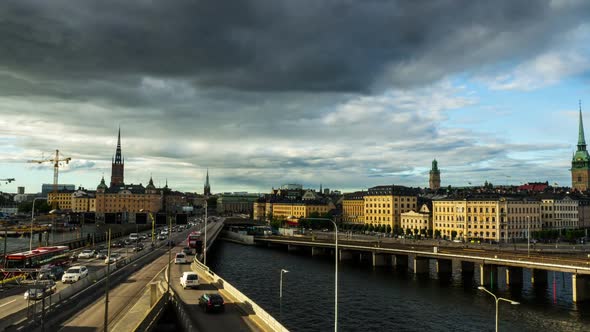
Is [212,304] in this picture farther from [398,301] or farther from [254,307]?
[398,301]

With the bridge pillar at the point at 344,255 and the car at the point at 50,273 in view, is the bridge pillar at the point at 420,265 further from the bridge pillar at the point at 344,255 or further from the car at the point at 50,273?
the car at the point at 50,273

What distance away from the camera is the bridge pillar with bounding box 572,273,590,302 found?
73688mm

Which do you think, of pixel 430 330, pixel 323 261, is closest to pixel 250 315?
pixel 430 330

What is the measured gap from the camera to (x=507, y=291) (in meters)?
83.7

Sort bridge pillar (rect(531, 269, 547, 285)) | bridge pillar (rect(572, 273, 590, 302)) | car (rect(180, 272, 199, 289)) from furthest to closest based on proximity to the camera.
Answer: bridge pillar (rect(531, 269, 547, 285)) → bridge pillar (rect(572, 273, 590, 302)) → car (rect(180, 272, 199, 289))

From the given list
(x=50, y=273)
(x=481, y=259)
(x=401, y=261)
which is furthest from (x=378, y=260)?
(x=50, y=273)

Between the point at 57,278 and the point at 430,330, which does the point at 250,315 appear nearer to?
the point at 430,330

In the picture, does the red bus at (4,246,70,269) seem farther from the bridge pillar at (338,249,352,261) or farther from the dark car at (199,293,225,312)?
the bridge pillar at (338,249,352,261)

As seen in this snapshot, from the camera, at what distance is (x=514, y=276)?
293ft

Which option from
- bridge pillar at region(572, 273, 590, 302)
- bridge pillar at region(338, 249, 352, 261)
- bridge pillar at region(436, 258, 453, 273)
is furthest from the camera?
bridge pillar at region(338, 249, 352, 261)

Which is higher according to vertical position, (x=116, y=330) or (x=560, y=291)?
(x=116, y=330)

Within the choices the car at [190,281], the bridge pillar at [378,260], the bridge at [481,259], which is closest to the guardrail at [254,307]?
the car at [190,281]

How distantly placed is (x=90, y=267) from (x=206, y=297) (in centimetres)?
4445

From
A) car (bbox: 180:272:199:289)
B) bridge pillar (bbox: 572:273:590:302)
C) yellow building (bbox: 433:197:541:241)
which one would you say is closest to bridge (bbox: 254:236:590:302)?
bridge pillar (bbox: 572:273:590:302)
